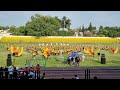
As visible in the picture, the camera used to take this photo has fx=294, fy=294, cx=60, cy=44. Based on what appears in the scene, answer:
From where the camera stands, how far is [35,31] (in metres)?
74.4

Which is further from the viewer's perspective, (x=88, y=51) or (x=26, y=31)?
(x=26, y=31)
